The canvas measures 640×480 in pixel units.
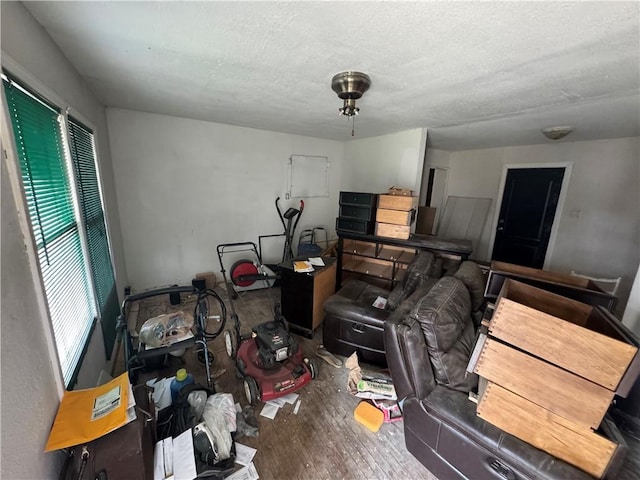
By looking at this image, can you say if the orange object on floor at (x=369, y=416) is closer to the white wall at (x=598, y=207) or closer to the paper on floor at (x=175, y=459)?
the paper on floor at (x=175, y=459)

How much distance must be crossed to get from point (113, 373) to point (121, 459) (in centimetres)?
136

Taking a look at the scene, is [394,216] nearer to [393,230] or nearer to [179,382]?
[393,230]

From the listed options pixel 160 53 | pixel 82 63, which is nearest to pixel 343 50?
pixel 160 53

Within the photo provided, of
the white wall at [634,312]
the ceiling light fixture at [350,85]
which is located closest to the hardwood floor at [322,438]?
the white wall at [634,312]

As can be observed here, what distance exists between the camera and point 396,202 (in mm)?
2738

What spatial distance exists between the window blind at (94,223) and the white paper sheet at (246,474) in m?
1.36

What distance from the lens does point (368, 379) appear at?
1.85m

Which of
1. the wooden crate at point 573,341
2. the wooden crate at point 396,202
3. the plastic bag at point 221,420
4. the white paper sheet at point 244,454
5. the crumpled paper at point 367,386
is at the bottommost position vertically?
the white paper sheet at point 244,454

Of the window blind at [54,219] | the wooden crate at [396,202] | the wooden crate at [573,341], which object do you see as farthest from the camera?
the wooden crate at [396,202]

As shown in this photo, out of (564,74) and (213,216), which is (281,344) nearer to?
(213,216)

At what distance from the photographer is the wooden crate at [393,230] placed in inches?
108

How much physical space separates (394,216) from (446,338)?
5.27 ft

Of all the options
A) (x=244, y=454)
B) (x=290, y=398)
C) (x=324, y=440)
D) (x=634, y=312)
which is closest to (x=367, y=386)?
(x=324, y=440)

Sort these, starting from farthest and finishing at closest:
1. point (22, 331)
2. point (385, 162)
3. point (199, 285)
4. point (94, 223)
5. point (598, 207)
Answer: point (385, 162)
point (598, 207)
point (199, 285)
point (94, 223)
point (22, 331)
